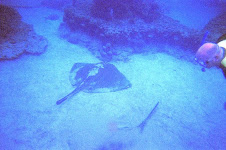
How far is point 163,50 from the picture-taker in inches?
328

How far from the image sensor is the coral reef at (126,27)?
7.19 metres

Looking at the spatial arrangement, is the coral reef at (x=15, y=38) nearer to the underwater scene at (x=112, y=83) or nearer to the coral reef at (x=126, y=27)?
the underwater scene at (x=112, y=83)

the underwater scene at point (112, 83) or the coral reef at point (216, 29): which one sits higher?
the coral reef at point (216, 29)

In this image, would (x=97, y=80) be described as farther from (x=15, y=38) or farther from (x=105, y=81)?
(x=15, y=38)

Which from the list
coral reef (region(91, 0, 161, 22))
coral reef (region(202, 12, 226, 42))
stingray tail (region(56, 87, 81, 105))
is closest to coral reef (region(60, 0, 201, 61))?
coral reef (region(91, 0, 161, 22))

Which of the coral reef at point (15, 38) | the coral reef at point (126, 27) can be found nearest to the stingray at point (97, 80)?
the coral reef at point (126, 27)

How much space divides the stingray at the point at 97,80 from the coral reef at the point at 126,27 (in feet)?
7.55

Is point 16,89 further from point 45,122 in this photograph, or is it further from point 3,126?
point 45,122

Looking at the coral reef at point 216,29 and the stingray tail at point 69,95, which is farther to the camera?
the coral reef at point 216,29

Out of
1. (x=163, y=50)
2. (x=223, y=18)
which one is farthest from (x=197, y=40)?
(x=223, y=18)

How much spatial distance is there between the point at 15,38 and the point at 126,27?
20.6ft

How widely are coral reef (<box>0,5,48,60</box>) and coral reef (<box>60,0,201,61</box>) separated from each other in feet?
7.50

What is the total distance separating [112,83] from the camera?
473 centimetres

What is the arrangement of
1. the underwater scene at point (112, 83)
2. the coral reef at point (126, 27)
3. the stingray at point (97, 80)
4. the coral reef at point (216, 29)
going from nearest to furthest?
the underwater scene at point (112, 83)
the stingray at point (97, 80)
the coral reef at point (216, 29)
the coral reef at point (126, 27)
